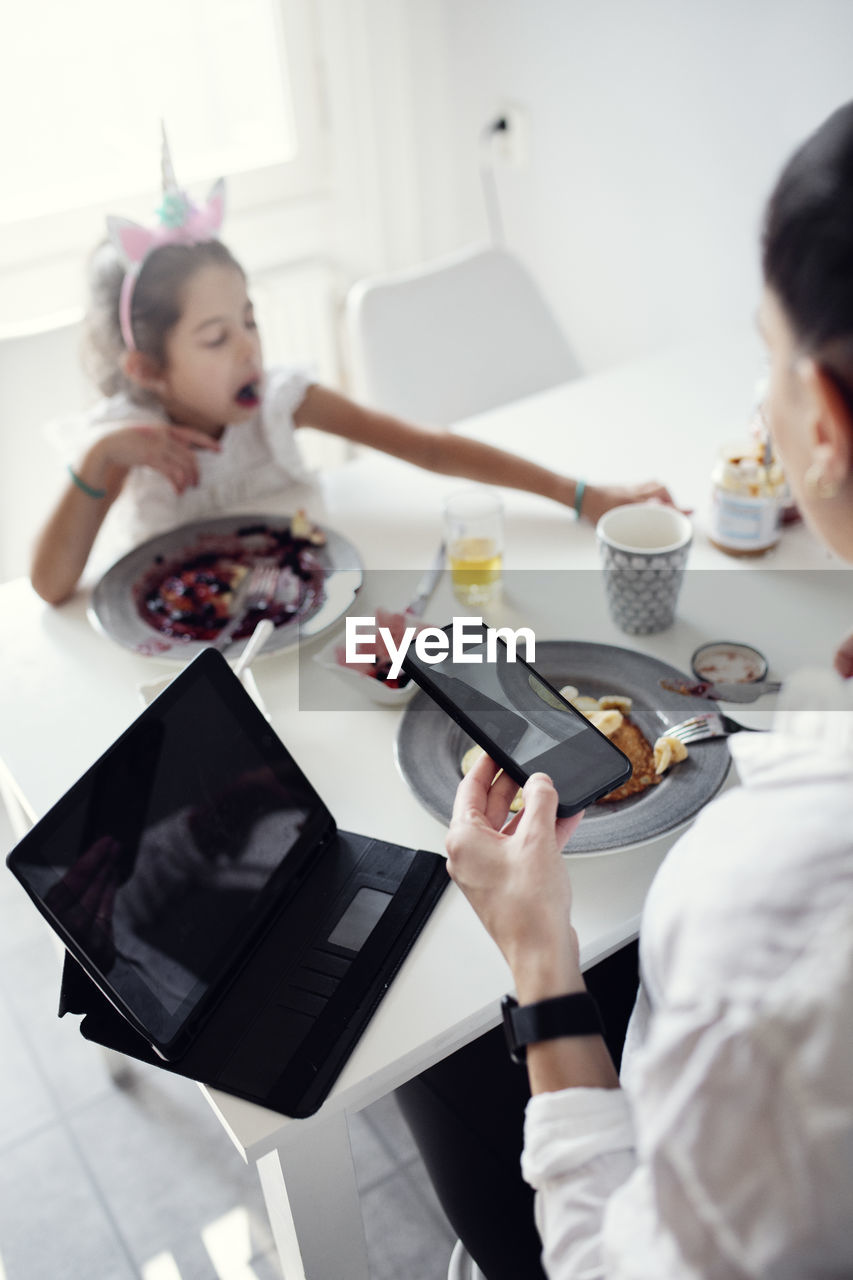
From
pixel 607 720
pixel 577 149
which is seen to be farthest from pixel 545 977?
pixel 577 149

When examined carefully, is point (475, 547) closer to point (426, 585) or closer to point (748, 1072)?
point (426, 585)

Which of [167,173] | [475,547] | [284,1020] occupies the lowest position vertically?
[284,1020]

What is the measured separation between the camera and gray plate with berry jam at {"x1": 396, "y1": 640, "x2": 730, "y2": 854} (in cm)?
92

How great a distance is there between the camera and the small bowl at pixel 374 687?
3.53 feet

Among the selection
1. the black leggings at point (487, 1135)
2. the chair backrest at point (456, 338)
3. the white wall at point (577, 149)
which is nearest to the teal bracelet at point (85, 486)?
the white wall at point (577, 149)

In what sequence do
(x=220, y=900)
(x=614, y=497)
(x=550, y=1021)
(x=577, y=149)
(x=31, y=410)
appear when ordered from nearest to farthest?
(x=550, y=1021) < (x=220, y=900) < (x=614, y=497) < (x=31, y=410) < (x=577, y=149)

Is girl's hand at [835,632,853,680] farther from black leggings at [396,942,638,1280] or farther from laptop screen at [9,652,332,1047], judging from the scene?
laptop screen at [9,652,332,1047]

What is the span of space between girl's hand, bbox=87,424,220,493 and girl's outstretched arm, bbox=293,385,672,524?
0.23 m

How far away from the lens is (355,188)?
276 centimetres

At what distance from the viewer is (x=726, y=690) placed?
1073mm

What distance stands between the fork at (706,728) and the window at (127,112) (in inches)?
79.2

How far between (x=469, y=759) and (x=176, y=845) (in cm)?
30

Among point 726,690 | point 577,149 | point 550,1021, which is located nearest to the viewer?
point 550,1021

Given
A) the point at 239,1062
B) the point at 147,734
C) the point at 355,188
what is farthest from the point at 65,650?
the point at 355,188
